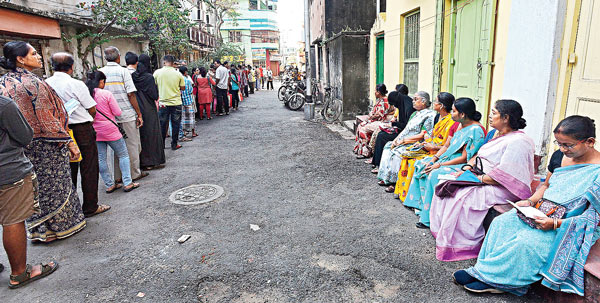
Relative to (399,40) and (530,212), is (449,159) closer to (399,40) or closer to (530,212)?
(530,212)

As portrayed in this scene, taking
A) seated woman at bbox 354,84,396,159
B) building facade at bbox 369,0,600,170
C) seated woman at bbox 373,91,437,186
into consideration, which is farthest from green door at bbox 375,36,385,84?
seated woman at bbox 373,91,437,186

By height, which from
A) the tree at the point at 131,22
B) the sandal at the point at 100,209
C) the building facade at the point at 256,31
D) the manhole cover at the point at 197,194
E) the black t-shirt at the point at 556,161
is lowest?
the manhole cover at the point at 197,194

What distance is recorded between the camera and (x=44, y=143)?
10.8ft

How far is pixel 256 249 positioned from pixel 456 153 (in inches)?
87.4

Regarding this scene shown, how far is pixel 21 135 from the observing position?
2.67 metres

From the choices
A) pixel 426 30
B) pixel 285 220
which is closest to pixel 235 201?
pixel 285 220

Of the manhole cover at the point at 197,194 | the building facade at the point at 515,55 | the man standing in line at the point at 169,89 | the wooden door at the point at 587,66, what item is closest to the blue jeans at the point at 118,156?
the manhole cover at the point at 197,194

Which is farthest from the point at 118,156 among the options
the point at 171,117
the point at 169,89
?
the point at 171,117

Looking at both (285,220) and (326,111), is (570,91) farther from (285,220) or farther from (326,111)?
(326,111)

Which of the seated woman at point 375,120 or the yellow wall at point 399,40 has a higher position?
the yellow wall at point 399,40

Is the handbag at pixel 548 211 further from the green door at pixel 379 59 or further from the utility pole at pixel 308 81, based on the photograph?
the utility pole at pixel 308 81

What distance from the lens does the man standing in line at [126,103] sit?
496cm

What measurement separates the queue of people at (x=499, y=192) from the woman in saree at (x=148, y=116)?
12.4 feet

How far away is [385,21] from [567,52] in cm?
520
